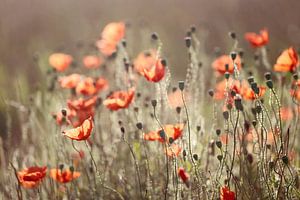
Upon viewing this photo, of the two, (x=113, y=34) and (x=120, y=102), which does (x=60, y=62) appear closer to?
(x=113, y=34)

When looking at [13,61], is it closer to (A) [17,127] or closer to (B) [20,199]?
(A) [17,127]

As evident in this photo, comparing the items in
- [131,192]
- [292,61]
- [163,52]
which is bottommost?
[131,192]

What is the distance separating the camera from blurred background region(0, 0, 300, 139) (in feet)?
21.4

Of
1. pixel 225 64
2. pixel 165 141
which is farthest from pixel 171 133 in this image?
pixel 225 64

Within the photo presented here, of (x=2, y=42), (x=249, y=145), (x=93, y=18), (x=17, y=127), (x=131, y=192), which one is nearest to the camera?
(x=131, y=192)

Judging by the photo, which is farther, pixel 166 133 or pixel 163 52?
pixel 163 52

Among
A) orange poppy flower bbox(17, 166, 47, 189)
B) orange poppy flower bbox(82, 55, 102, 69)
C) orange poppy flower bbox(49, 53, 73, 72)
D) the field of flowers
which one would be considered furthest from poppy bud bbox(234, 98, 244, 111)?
orange poppy flower bbox(82, 55, 102, 69)

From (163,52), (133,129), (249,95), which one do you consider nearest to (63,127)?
(133,129)

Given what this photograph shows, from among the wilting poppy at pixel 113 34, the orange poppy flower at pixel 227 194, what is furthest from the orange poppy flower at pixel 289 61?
the wilting poppy at pixel 113 34

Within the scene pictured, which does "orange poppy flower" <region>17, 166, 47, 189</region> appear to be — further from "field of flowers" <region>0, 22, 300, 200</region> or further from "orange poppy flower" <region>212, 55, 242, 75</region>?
"orange poppy flower" <region>212, 55, 242, 75</region>

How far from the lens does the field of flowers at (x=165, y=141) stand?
9.00ft

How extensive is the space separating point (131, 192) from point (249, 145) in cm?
97

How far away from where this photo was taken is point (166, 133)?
9.64ft

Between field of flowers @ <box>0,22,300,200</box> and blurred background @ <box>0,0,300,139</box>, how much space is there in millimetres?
2093
